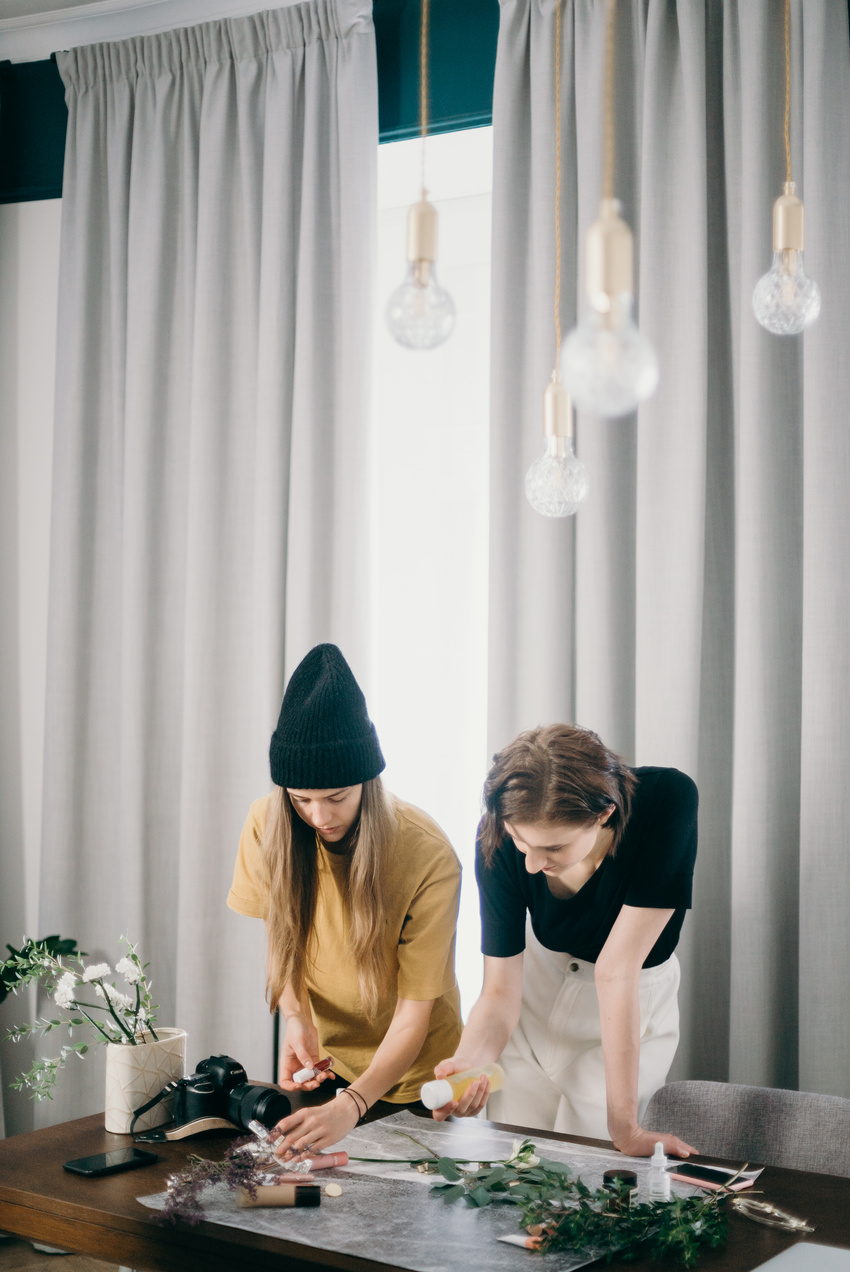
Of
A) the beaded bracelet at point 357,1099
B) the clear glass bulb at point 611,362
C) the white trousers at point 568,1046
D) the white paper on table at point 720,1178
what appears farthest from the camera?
the white trousers at point 568,1046

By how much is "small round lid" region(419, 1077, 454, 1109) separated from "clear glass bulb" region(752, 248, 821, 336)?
110cm

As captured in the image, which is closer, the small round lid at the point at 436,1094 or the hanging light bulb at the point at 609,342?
the hanging light bulb at the point at 609,342

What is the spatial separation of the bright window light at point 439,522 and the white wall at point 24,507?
3.13ft

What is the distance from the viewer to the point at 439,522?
9.45 ft

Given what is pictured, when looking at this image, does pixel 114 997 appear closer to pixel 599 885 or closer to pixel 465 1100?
pixel 465 1100

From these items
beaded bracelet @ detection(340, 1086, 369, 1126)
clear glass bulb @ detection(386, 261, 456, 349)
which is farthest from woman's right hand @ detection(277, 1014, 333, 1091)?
clear glass bulb @ detection(386, 261, 456, 349)

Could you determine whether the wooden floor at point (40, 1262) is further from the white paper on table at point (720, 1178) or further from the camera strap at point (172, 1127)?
the white paper on table at point (720, 1178)

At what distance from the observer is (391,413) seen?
9.68 feet

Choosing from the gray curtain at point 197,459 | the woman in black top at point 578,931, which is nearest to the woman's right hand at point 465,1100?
the woman in black top at point 578,931

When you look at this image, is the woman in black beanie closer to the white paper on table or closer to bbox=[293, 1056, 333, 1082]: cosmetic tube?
bbox=[293, 1056, 333, 1082]: cosmetic tube

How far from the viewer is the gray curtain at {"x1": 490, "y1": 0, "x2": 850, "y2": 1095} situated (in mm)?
2162

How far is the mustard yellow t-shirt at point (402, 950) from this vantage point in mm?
1818

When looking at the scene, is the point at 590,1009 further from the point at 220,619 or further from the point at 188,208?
the point at 188,208

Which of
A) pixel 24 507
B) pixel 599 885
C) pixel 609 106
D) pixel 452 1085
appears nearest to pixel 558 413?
pixel 609 106
